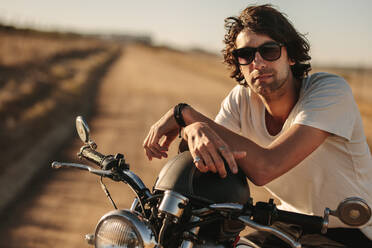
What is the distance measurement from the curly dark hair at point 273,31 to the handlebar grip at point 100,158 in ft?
3.84

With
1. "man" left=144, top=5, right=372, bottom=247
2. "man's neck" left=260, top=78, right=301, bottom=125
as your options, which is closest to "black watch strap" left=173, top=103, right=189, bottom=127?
"man" left=144, top=5, right=372, bottom=247

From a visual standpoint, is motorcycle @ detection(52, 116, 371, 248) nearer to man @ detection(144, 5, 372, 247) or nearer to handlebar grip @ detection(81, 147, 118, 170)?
man @ detection(144, 5, 372, 247)

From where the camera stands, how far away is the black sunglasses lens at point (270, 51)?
8.61 feet

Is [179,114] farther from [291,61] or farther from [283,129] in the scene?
[291,61]

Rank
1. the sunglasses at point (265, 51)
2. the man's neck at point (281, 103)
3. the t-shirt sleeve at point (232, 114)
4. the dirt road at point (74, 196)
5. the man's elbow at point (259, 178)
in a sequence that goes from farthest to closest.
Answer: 1. the dirt road at point (74, 196)
2. the t-shirt sleeve at point (232, 114)
3. the man's neck at point (281, 103)
4. the sunglasses at point (265, 51)
5. the man's elbow at point (259, 178)

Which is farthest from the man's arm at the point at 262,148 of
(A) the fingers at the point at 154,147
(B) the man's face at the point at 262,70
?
(B) the man's face at the point at 262,70

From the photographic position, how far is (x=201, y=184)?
69.9 inches

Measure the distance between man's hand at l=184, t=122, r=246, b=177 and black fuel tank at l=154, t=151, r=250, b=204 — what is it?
0.14 ft

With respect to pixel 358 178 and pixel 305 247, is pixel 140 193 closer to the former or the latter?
pixel 305 247

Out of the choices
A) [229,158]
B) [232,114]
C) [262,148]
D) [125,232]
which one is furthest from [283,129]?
[125,232]

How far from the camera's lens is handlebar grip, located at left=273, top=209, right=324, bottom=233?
1.61m

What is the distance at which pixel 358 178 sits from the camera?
8.04ft

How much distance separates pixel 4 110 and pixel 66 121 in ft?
6.83

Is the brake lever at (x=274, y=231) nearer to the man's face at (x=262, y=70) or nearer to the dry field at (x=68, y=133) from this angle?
the man's face at (x=262, y=70)
